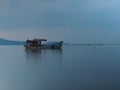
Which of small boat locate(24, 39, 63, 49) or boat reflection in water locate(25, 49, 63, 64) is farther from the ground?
small boat locate(24, 39, 63, 49)

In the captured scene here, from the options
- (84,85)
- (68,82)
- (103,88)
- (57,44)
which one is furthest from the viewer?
(57,44)

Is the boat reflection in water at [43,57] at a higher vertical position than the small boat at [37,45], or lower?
lower

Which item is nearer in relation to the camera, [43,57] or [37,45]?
[43,57]

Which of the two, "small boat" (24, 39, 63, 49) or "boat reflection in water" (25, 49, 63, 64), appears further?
"small boat" (24, 39, 63, 49)

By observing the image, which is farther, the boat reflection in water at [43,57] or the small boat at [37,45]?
the small boat at [37,45]

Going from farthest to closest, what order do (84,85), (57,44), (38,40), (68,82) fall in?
(57,44), (38,40), (68,82), (84,85)

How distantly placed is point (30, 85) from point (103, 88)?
311 cm

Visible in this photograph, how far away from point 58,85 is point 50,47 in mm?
57213

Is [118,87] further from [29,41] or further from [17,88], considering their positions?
[29,41]

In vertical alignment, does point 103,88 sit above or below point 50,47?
below

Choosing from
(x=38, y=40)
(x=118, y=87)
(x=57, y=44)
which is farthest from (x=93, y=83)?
(x=57, y=44)

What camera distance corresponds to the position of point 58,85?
1277cm

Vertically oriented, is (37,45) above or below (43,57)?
above

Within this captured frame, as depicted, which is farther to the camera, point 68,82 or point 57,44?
point 57,44
